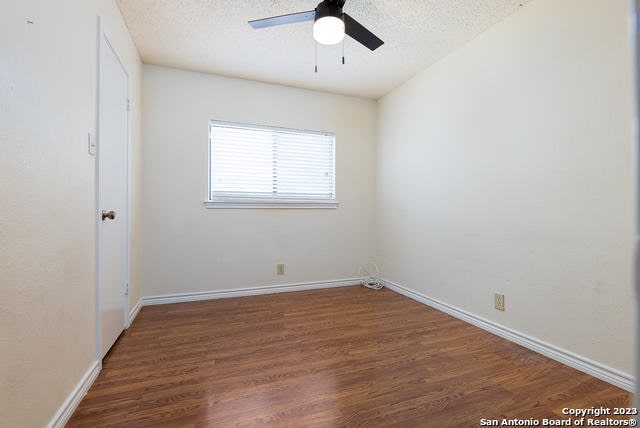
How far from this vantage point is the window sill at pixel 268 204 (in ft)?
10.1

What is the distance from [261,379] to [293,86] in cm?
296

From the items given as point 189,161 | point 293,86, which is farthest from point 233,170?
point 293,86

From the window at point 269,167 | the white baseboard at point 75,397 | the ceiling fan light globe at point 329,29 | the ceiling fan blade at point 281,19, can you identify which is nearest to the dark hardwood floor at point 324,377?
the white baseboard at point 75,397

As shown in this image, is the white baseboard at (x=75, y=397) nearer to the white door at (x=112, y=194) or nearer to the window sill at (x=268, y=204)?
the white door at (x=112, y=194)

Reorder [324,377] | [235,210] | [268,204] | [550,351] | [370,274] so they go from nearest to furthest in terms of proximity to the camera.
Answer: [324,377], [550,351], [235,210], [268,204], [370,274]

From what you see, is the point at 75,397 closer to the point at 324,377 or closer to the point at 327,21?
the point at 324,377

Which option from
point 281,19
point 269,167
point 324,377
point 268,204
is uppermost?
point 281,19

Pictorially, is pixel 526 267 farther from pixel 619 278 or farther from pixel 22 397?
pixel 22 397

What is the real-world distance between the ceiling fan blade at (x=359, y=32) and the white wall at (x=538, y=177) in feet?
3.31

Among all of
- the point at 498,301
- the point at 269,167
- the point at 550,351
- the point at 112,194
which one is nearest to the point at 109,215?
the point at 112,194

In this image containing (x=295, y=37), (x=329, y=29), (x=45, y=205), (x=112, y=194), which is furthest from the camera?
(x=295, y=37)

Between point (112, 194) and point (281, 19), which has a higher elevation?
point (281, 19)

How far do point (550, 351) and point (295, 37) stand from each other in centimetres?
295

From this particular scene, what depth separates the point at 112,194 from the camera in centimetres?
199
